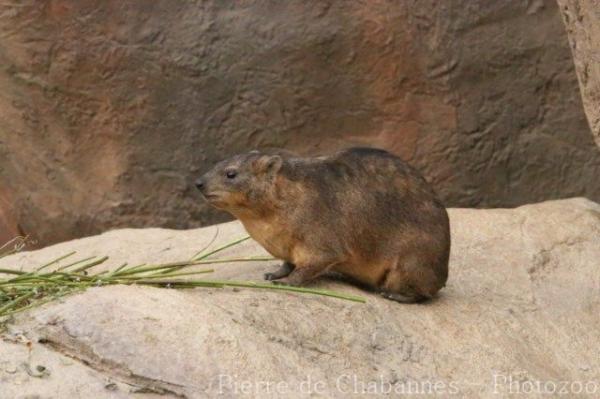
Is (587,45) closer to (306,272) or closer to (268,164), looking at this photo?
(268,164)

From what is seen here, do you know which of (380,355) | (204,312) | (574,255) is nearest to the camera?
(204,312)

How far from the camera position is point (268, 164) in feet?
26.6

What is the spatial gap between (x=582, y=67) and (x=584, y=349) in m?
1.86

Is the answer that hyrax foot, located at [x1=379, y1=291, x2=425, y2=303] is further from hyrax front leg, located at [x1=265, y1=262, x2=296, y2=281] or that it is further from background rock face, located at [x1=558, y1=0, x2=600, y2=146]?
background rock face, located at [x1=558, y1=0, x2=600, y2=146]

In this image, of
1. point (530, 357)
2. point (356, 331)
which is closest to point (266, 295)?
point (356, 331)

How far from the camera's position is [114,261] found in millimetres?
9133

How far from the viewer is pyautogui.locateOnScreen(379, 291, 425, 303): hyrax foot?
26.4 feet

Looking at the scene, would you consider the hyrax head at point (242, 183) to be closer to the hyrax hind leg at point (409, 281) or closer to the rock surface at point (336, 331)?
the rock surface at point (336, 331)

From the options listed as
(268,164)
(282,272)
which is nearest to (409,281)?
(282,272)

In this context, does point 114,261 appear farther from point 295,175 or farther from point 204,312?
point 204,312

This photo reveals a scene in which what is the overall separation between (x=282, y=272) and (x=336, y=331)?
1037 mm

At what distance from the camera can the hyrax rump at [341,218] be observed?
26.3ft

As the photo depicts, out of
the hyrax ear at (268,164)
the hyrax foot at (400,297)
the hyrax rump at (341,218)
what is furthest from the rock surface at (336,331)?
the hyrax ear at (268,164)

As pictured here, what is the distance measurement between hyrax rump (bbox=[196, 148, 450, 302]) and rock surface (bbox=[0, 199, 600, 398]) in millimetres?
197
